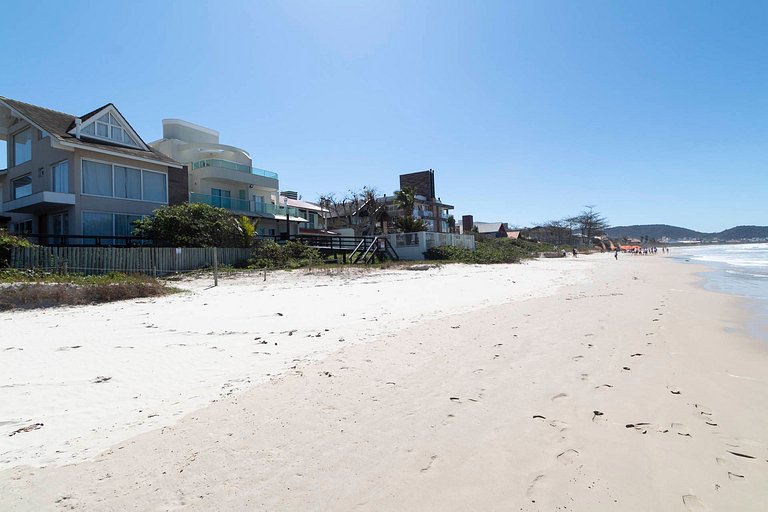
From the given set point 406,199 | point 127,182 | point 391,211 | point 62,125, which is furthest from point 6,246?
point 391,211

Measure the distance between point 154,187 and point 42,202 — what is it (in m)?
→ 6.09

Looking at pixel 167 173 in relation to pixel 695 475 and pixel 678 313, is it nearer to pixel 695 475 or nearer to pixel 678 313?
pixel 678 313

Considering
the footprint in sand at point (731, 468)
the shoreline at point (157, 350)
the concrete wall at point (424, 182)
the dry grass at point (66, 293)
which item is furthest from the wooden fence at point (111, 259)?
the concrete wall at point (424, 182)

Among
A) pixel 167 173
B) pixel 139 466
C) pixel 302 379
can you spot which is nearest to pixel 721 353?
pixel 302 379

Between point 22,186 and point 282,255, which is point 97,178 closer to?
point 22,186

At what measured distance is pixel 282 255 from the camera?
2470cm

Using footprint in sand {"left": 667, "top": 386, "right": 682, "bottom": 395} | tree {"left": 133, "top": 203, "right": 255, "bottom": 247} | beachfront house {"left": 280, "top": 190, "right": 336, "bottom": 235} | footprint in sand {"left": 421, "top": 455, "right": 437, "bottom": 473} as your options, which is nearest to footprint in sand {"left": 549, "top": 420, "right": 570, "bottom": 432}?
footprint in sand {"left": 421, "top": 455, "right": 437, "bottom": 473}

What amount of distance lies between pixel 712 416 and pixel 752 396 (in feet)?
3.98

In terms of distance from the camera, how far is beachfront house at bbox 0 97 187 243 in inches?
922

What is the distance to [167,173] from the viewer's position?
27953 millimetres

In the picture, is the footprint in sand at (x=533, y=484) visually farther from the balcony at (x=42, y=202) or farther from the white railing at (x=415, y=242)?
the white railing at (x=415, y=242)

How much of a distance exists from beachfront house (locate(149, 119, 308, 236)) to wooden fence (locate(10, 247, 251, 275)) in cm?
1231

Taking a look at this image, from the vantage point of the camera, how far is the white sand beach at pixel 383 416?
281 centimetres

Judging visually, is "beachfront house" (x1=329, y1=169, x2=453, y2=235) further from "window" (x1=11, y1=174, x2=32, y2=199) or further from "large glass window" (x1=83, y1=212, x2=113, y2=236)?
"window" (x1=11, y1=174, x2=32, y2=199)
